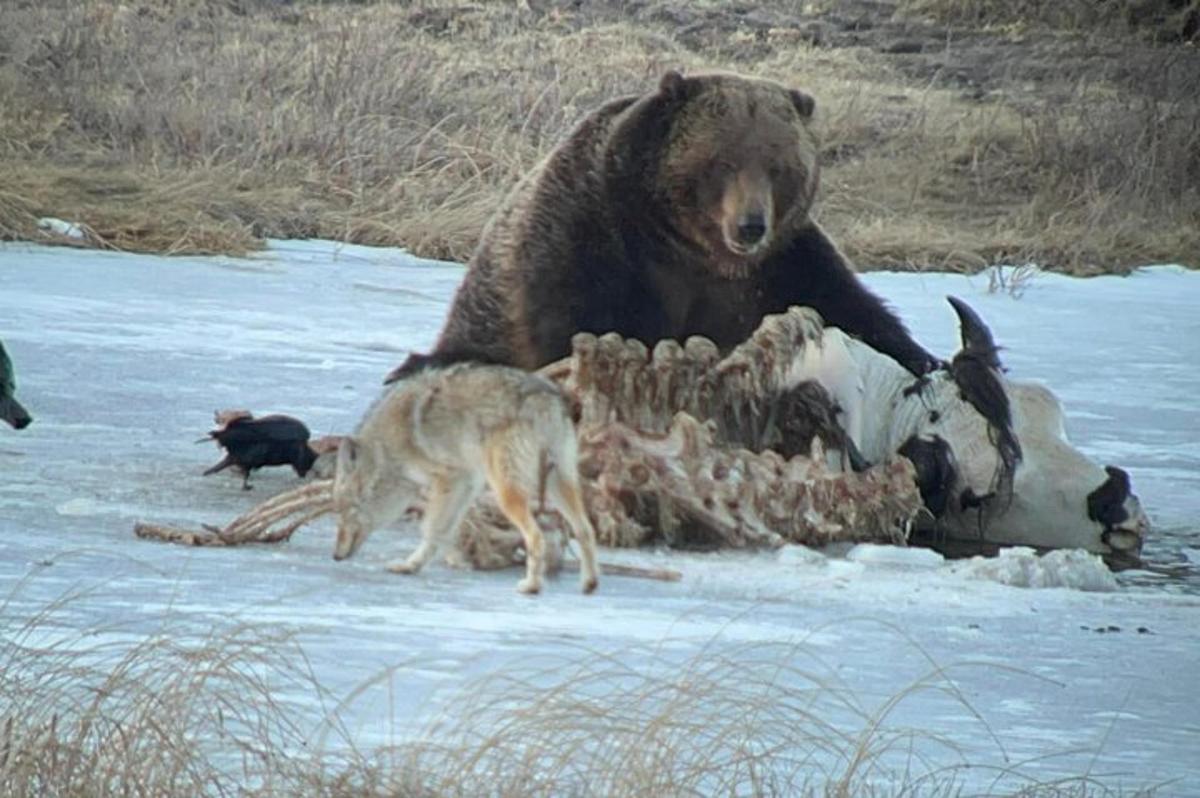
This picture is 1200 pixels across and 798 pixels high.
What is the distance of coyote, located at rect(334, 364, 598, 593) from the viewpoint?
221 inches

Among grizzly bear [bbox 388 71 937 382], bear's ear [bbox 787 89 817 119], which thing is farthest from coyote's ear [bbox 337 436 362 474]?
bear's ear [bbox 787 89 817 119]

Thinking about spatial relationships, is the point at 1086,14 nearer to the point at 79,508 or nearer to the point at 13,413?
Result: the point at 13,413

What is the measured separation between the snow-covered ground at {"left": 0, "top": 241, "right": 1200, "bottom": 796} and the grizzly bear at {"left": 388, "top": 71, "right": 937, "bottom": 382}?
0.96 m

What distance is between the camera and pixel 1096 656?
5.68 m

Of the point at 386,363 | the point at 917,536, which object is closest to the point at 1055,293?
the point at 386,363

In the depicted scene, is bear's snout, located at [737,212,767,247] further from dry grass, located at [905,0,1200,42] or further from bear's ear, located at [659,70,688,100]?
dry grass, located at [905,0,1200,42]

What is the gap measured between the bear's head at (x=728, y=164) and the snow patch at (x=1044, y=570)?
5.43ft

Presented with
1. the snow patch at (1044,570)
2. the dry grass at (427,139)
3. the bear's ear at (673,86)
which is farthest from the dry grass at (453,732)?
the dry grass at (427,139)

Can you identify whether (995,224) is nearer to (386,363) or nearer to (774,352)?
(386,363)

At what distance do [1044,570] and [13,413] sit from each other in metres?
3.19

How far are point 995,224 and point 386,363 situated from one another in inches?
330

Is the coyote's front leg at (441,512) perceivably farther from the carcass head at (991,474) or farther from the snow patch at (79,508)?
the carcass head at (991,474)

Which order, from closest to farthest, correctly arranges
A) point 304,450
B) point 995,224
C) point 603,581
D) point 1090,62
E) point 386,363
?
point 603,581 → point 304,450 → point 386,363 → point 995,224 → point 1090,62

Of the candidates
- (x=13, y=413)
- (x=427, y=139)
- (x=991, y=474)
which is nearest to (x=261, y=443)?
(x=13, y=413)
